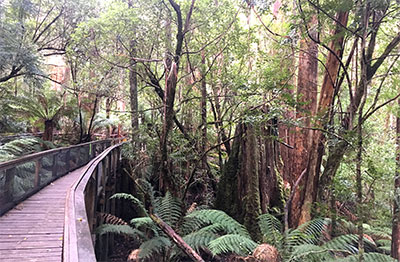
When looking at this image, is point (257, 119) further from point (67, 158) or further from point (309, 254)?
point (67, 158)

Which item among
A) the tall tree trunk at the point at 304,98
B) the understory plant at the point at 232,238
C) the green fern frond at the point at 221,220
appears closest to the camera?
the understory plant at the point at 232,238

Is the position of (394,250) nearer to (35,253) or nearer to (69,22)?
(35,253)

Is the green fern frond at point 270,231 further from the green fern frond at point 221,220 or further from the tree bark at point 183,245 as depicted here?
the tree bark at point 183,245

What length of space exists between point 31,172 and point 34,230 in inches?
A: 75.9

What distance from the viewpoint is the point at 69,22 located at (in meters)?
10.7

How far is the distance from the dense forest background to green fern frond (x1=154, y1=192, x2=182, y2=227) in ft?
0.10

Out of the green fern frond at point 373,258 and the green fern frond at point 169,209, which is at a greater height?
the green fern frond at point 169,209

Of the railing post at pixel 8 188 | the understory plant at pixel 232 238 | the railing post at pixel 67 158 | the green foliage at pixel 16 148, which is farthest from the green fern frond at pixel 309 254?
the railing post at pixel 67 158

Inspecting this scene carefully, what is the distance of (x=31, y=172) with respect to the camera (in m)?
5.23

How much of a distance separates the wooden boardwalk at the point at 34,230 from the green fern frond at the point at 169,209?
1788mm

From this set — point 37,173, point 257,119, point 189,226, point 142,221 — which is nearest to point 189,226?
point 189,226

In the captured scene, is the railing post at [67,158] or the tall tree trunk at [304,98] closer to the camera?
the tall tree trunk at [304,98]

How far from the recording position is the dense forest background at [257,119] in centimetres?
393

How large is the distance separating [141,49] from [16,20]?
4.59 meters
